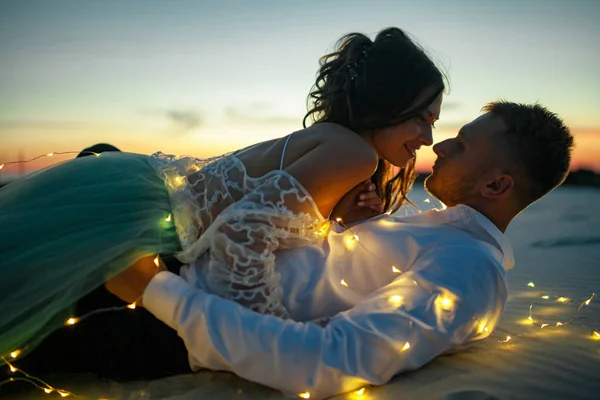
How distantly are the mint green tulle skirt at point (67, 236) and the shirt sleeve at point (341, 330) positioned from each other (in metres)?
0.24

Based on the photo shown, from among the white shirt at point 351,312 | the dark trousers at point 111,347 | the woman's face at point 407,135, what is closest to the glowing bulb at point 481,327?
the white shirt at point 351,312

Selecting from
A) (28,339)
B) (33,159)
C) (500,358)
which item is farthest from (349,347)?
(33,159)

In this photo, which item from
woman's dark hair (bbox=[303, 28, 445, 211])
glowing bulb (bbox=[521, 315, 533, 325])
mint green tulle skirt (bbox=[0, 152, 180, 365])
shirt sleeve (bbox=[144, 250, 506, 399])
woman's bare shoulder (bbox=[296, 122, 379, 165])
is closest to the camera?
shirt sleeve (bbox=[144, 250, 506, 399])

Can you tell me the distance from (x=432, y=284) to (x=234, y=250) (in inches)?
28.8

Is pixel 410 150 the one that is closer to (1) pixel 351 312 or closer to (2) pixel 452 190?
(2) pixel 452 190

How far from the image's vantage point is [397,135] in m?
2.69

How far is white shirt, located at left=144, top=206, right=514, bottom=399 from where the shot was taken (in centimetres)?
188

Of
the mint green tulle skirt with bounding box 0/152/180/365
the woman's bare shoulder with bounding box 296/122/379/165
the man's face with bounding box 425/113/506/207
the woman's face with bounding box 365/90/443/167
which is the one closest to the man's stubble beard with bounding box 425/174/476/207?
the man's face with bounding box 425/113/506/207

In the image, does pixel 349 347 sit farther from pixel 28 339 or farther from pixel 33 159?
pixel 33 159

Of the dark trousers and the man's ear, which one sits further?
the man's ear

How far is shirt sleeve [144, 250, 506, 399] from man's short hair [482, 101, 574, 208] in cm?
72

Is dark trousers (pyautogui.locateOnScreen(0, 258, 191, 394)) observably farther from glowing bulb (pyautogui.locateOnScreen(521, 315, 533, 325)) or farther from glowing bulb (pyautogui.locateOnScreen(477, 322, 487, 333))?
glowing bulb (pyautogui.locateOnScreen(521, 315, 533, 325))

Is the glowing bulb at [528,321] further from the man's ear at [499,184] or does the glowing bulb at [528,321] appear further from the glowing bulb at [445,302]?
the glowing bulb at [445,302]

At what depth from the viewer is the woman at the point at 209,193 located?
2066 millimetres
